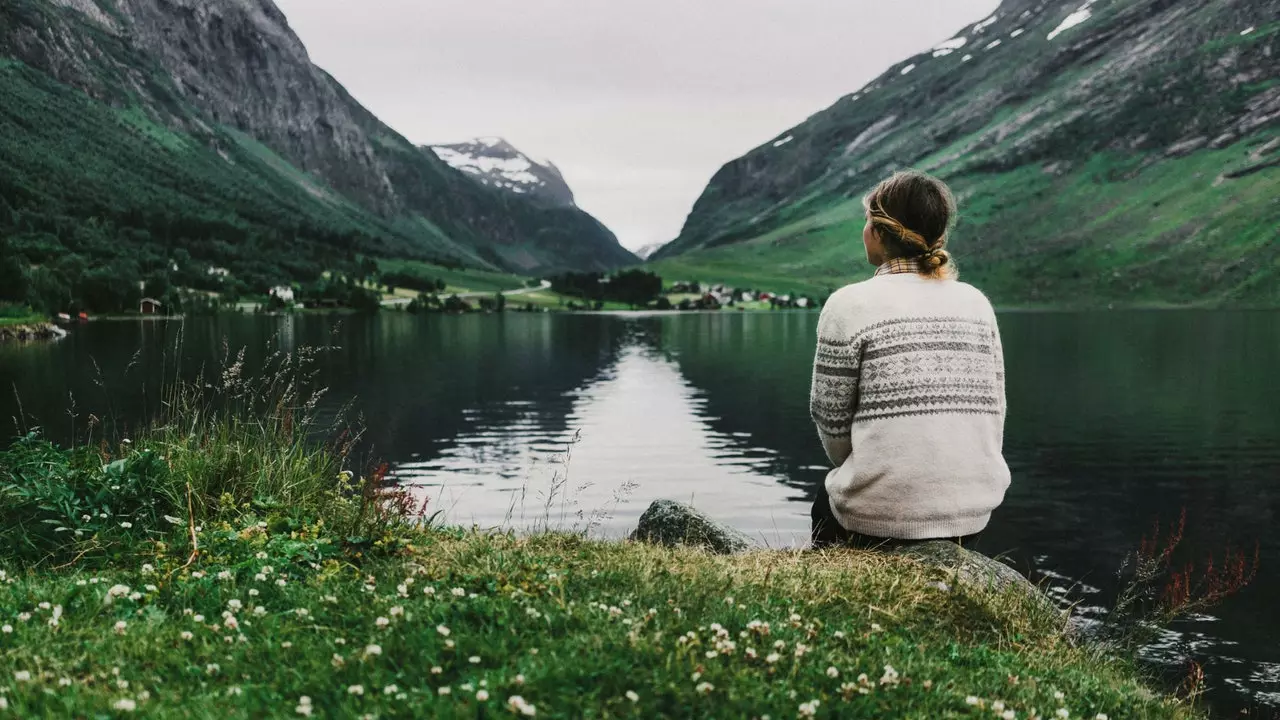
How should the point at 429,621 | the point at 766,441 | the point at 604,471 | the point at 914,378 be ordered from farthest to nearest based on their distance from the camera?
the point at 766,441
the point at 604,471
the point at 914,378
the point at 429,621

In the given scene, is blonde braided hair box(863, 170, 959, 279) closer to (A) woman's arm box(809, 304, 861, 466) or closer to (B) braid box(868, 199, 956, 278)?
(B) braid box(868, 199, 956, 278)

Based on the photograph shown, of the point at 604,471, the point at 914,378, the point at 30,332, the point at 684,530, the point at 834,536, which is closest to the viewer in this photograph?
the point at 914,378

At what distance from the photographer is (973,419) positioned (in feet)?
27.0

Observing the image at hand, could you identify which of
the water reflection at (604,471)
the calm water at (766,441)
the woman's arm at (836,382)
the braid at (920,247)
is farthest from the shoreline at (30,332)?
the braid at (920,247)

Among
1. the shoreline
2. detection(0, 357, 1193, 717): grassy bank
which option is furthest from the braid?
the shoreline

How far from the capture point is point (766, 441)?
115 feet

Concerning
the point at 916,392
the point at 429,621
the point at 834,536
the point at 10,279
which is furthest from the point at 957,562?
the point at 10,279

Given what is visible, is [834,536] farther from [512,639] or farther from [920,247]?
[512,639]

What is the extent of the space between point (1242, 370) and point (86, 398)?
197 ft

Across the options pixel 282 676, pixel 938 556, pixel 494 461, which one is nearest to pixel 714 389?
pixel 494 461

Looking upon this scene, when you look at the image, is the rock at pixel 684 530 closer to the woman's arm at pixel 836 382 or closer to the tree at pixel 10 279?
the woman's arm at pixel 836 382

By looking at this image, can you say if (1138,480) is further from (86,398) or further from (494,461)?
(86,398)

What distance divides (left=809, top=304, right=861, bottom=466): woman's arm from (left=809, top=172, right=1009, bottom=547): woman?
1cm

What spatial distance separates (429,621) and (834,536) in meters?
4.64
